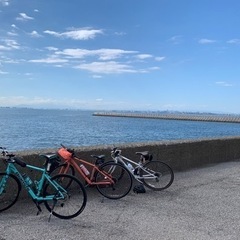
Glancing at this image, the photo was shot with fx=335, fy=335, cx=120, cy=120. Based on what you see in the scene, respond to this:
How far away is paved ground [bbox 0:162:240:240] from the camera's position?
428 cm

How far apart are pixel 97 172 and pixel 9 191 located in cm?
152

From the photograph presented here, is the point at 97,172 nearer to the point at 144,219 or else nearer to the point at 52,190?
the point at 52,190

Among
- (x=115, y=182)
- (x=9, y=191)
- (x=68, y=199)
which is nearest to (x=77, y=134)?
(x=115, y=182)

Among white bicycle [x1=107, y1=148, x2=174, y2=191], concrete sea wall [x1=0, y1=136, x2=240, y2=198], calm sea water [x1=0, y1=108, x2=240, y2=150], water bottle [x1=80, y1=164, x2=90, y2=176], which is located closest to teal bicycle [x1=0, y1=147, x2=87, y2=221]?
concrete sea wall [x1=0, y1=136, x2=240, y2=198]

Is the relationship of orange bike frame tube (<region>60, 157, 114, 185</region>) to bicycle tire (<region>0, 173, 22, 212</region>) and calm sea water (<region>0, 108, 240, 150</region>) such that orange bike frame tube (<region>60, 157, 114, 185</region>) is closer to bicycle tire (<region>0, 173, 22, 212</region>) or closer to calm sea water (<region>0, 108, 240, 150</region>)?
bicycle tire (<region>0, 173, 22, 212</region>)

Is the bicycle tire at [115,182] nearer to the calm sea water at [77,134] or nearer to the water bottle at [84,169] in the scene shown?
the water bottle at [84,169]

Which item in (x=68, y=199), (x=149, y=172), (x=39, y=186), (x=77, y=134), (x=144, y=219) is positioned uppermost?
(x=39, y=186)

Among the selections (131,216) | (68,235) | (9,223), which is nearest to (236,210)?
(131,216)

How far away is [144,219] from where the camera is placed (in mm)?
4891

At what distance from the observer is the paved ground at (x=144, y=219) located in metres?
4.28

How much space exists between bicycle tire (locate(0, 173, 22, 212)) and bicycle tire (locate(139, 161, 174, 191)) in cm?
250

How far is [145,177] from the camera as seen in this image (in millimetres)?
6738

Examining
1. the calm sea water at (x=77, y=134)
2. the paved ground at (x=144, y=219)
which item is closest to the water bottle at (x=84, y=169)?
the paved ground at (x=144, y=219)

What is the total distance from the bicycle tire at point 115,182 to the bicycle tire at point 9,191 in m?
1.40
